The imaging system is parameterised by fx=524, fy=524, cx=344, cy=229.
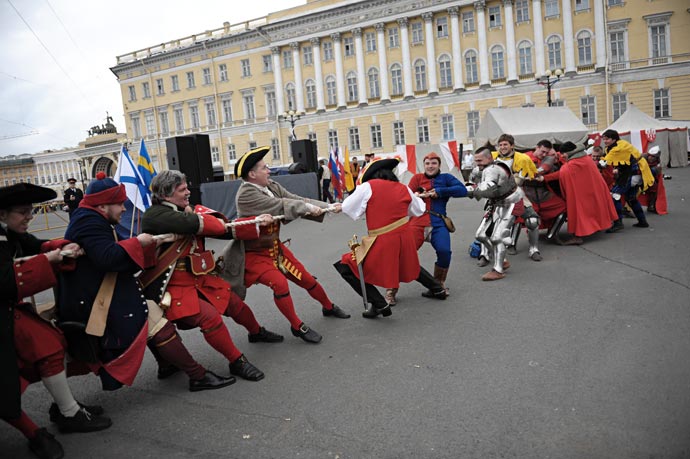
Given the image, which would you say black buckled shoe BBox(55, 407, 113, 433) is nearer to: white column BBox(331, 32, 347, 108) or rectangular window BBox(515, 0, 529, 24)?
rectangular window BBox(515, 0, 529, 24)

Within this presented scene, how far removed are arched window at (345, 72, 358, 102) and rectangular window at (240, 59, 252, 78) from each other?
10.9 meters

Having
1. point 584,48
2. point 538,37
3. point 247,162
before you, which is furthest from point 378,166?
point 584,48

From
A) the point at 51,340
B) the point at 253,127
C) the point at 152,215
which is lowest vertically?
the point at 51,340

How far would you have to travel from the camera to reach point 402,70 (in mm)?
47375

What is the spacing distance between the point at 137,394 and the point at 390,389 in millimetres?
2068

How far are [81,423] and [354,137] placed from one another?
4777 cm

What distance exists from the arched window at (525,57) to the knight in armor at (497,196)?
39.5 metres

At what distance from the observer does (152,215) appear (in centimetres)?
403

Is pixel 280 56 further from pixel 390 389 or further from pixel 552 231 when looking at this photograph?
pixel 390 389

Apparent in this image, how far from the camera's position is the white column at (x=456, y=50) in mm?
44688

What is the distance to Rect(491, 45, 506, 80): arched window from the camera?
4378 centimetres

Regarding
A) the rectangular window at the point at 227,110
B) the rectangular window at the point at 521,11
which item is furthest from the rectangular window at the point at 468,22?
the rectangular window at the point at 227,110

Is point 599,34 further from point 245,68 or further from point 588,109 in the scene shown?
point 245,68

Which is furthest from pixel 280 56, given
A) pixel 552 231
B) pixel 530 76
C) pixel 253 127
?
pixel 552 231
